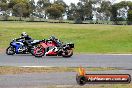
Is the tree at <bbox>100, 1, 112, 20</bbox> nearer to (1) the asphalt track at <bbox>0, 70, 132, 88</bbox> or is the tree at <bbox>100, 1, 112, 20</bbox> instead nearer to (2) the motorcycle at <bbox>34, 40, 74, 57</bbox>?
(2) the motorcycle at <bbox>34, 40, 74, 57</bbox>

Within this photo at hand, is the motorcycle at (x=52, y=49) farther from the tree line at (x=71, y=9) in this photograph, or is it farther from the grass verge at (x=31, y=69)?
the tree line at (x=71, y=9)

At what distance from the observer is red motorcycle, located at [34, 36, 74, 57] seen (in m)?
20.2

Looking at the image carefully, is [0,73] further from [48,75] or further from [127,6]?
[127,6]

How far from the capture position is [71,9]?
119 meters

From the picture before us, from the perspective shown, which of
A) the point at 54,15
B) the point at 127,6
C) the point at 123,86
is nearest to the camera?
the point at 123,86

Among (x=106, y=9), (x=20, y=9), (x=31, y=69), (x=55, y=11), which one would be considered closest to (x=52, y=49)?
(x=31, y=69)

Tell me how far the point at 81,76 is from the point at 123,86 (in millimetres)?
2960

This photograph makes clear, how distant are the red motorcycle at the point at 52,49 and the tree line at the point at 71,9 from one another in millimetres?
80106

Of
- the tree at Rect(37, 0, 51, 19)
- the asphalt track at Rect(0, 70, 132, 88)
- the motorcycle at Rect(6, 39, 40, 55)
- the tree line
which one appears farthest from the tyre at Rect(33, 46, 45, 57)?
the tree at Rect(37, 0, 51, 19)

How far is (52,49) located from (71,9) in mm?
99042

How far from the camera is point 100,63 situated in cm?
1741

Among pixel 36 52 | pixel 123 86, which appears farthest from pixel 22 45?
pixel 123 86

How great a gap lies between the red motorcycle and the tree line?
8011 centimetres

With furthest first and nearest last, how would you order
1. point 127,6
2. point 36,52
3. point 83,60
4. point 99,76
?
point 127,6 → point 36,52 → point 83,60 → point 99,76
